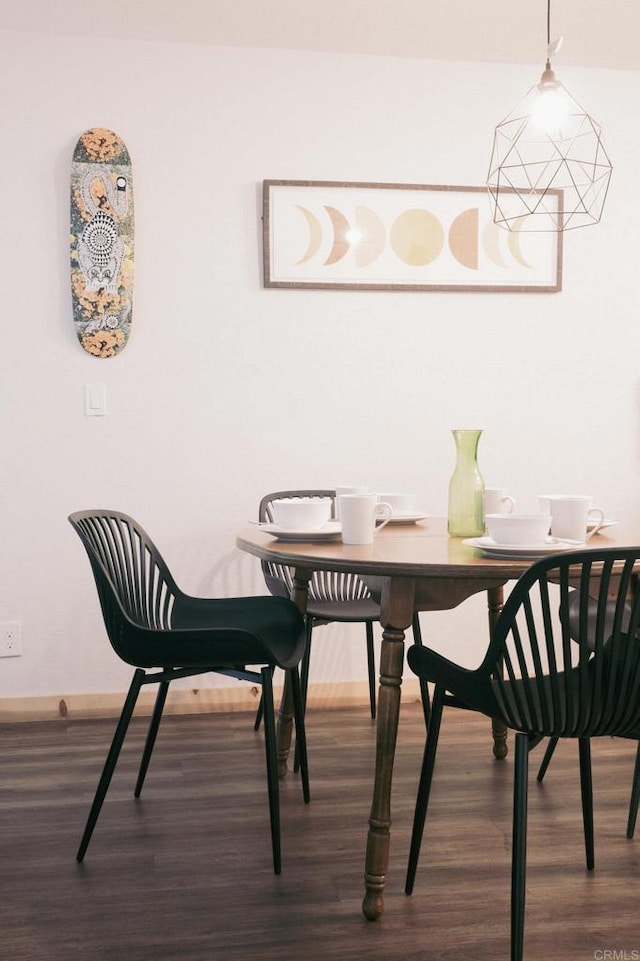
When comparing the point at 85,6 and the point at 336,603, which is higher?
the point at 85,6

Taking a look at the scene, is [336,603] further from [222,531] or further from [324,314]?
[324,314]

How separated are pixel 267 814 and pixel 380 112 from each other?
2503 mm

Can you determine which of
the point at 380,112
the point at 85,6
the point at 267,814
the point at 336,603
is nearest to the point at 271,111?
the point at 380,112

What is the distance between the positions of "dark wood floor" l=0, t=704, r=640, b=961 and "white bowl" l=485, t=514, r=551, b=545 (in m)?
0.75

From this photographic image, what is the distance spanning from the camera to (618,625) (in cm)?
165

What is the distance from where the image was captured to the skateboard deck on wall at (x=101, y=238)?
3.35 meters

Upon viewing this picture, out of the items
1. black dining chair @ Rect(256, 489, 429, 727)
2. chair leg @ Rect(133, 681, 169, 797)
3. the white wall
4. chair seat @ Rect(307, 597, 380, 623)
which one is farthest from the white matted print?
chair leg @ Rect(133, 681, 169, 797)

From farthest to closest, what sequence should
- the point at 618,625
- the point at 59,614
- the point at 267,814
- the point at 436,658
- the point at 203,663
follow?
the point at 59,614 → the point at 267,814 → the point at 203,663 → the point at 436,658 → the point at 618,625

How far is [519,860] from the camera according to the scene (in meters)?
1.65

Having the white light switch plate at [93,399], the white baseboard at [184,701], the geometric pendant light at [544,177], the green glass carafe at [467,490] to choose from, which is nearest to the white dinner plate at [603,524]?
the green glass carafe at [467,490]

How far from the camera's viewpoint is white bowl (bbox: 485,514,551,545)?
1974 millimetres

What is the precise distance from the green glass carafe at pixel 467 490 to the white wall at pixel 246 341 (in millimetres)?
1255

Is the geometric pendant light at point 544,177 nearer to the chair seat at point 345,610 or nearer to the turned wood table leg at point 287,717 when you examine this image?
the chair seat at point 345,610

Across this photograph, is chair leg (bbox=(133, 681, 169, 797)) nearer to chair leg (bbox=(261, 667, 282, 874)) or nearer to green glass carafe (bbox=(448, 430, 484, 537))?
chair leg (bbox=(261, 667, 282, 874))
